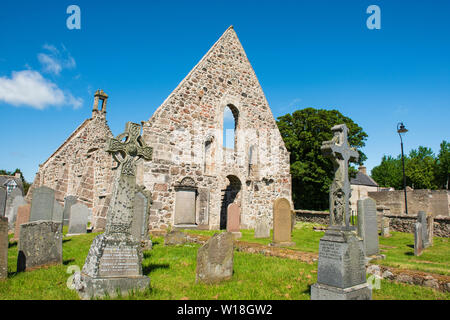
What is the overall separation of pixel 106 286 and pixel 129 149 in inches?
89.9

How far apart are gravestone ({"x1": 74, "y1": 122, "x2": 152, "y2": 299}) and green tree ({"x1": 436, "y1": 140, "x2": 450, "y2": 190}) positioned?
1996 inches

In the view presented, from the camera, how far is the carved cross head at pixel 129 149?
→ 508 cm

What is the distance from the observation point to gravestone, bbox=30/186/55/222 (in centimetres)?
1027

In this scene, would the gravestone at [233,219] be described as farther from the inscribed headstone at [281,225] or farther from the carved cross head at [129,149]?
the carved cross head at [129,149]

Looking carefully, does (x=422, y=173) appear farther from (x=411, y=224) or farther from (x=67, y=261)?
(x=67, y=261)

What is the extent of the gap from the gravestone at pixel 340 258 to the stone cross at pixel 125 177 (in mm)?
3250

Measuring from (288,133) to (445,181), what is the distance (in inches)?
1224

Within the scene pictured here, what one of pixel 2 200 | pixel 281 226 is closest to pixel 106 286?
pixel 281 226

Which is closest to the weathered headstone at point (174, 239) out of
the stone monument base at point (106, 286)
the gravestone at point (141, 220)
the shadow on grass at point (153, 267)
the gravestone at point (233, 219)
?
the gravestone at point (141, 220)

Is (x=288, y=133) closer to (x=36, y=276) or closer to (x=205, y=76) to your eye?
(x=205, y=76)

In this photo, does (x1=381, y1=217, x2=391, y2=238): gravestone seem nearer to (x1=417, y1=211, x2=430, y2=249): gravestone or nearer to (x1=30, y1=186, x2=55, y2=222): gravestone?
(x1=417, y1=211, x2=430, y2=249): gravestone

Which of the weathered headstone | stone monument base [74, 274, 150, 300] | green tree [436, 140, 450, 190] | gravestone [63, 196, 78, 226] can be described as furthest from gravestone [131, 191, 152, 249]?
green tree [436, 140, 450, 190]

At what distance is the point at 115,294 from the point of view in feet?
14.3

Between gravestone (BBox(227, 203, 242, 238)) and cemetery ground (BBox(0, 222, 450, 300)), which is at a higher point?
gravestone (BBox(227, 203, 242, 238))
